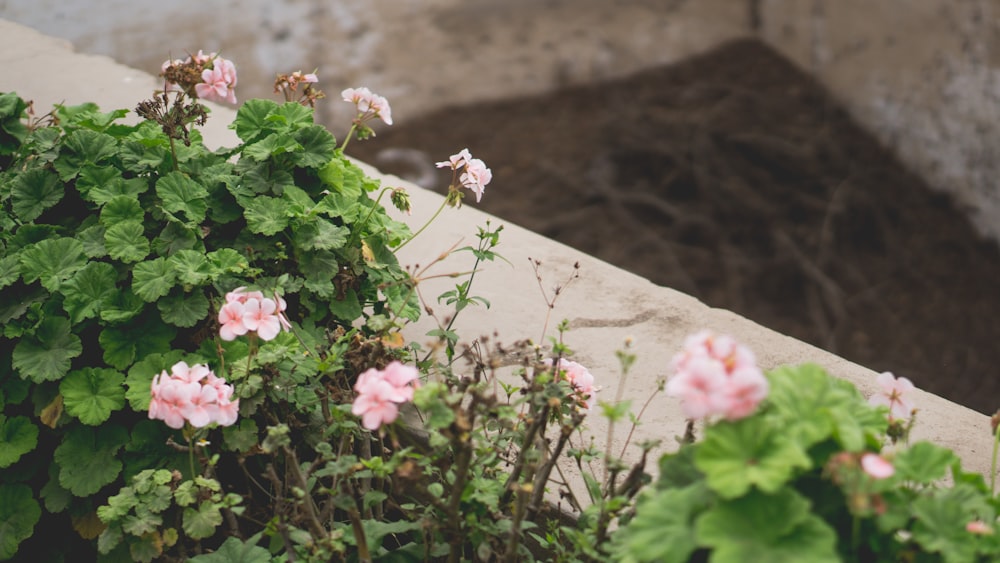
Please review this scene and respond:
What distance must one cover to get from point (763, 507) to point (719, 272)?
299cm

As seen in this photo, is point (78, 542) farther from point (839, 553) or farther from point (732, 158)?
point (732, 158)

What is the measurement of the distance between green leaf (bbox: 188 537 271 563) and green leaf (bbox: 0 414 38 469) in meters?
0.39

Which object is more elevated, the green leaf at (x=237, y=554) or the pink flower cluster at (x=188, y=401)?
the pink flower cluster at (x=188, y=401)

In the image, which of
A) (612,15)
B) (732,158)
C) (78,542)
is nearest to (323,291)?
(78,542)

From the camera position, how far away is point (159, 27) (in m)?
4.58

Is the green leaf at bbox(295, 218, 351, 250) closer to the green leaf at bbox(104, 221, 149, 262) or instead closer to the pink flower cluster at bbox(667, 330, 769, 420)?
the green leaf at bbox(104, 221, 149, 262)

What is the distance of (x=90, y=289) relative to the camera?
162 cm

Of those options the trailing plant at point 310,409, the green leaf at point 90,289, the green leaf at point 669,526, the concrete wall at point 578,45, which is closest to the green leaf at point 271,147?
the trailing plant at point 310,409

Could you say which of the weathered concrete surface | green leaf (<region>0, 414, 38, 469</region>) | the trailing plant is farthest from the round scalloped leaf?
the weathered concrete surface

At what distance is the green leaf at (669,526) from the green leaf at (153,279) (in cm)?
94

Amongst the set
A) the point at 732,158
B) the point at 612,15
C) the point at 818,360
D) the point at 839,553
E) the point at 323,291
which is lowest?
the point at 839,553

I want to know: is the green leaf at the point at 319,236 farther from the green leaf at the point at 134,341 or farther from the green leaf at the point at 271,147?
the green leaf at the point at 134,341

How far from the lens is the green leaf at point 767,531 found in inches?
33.5

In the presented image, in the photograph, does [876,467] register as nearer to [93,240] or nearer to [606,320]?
[606,320]
